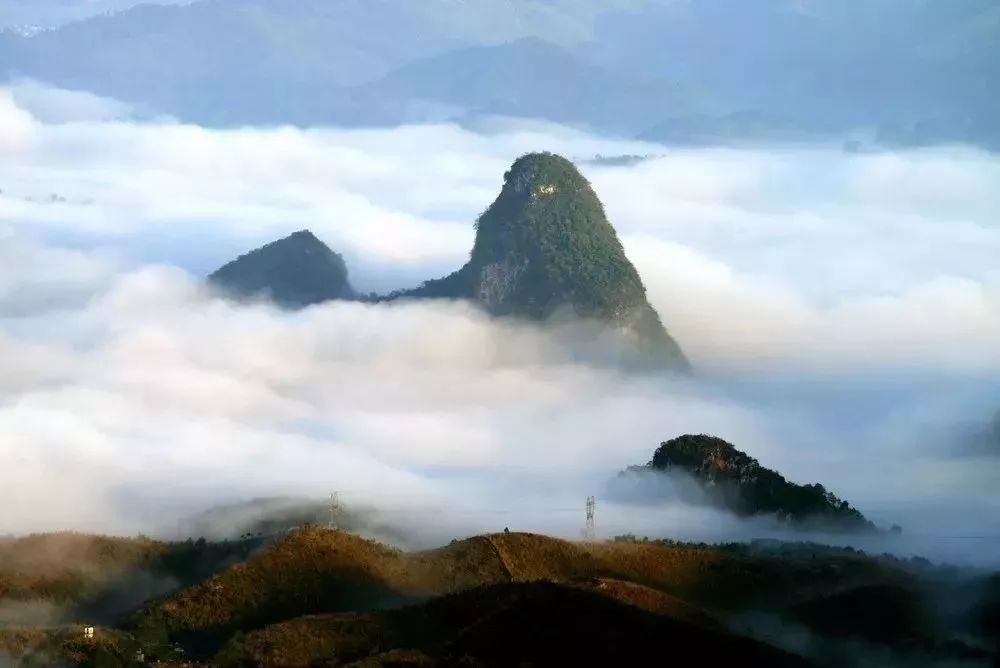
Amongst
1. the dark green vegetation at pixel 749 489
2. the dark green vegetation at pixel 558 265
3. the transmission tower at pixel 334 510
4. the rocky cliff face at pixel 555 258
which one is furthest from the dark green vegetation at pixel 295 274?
the dark green vegetation at pixel 749 489

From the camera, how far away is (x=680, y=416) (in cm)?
12338

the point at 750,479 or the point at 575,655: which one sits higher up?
the point at 750,479

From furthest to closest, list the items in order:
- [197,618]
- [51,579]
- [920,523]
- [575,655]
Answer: [920,523], [51,579], [197,618], [575,655]

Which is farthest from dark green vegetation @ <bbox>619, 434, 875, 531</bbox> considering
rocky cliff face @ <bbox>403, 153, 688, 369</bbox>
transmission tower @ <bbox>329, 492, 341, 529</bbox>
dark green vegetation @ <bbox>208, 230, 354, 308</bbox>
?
dark green vegetation @ <bbox>208, 230, 354, 308</bbox>

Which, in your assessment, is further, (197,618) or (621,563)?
(621,563)

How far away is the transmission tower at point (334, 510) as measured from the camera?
7075 centimetres

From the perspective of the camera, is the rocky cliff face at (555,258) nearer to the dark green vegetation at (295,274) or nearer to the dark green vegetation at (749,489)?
the dark green vegetation at (295,274)

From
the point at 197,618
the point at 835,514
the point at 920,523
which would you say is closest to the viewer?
the point at 197,618

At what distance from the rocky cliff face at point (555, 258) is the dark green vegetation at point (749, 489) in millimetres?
39495

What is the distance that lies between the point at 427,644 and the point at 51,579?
17467 millimetres

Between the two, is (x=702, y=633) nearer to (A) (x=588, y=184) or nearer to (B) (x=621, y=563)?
(B) (x=621, y=563)

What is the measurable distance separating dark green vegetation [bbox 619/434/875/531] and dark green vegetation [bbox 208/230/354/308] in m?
73.6

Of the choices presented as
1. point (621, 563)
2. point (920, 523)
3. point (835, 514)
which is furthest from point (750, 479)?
point (621, 563)

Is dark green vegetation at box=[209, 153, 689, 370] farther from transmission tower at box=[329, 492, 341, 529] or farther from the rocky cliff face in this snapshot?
transmission tower at box=[329, 492, 341, 529]
